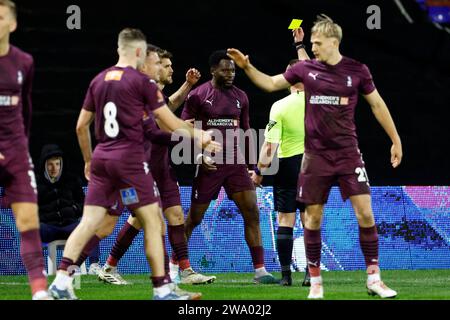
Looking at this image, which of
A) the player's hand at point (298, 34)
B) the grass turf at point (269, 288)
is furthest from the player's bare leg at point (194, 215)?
the player's hand at point (298, 34)

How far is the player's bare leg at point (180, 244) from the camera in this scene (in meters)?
10.0

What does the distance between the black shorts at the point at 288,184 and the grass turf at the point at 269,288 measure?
0.73m

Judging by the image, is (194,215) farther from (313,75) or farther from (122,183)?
(122,183)

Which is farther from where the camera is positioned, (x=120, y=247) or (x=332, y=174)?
(x=120, y=247)

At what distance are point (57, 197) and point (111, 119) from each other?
388cm

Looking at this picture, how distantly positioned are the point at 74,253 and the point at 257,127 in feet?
17.0

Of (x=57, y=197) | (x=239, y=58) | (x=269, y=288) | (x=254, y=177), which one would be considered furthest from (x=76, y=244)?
(x=57, y=197)

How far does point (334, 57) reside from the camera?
8258mm

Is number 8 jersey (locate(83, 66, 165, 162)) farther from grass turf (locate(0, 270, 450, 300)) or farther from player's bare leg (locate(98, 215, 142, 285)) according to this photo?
player's bare leg (locate(98, 215, 142, 285))

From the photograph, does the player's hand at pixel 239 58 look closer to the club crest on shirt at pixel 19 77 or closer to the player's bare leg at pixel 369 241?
the player's bare leg at pixel 369 241

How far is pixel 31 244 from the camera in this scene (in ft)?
23.5

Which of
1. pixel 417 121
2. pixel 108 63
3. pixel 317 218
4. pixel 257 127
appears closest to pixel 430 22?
pixel 417 121

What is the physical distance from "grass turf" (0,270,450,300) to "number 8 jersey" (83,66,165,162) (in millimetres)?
1300

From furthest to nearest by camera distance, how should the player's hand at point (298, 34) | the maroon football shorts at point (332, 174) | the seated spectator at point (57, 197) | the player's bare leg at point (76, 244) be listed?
the seated spectator at point (57, 197)
the player's hand at point (298, 34)
the maroon football shorts at point (332, 174)
the player's bare leg at point (76, 244)
